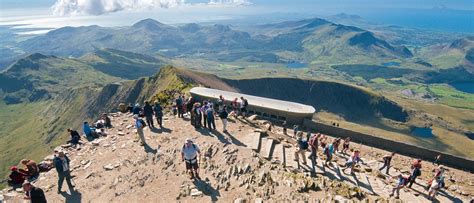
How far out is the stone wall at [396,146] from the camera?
26.4 m

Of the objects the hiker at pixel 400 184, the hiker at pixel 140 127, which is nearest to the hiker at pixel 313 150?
the hiker at pixel 400 184

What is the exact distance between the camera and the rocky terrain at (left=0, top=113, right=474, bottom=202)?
57.1ft

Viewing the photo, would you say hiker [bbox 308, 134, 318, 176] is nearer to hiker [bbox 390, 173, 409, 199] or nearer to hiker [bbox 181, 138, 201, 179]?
hiker [bbox 390, 173, 409, 199]

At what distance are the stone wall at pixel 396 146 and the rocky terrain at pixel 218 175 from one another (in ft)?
4.23

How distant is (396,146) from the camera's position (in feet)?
94.8

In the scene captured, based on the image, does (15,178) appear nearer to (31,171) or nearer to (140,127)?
(31,171)

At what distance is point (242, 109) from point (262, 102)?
24.5ft

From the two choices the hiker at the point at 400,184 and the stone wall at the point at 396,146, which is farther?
the stone wall at the point at 396,146

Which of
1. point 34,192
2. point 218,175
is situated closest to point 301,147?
point 218,175

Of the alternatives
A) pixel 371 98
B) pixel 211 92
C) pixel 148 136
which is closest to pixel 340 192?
pixel 148 136

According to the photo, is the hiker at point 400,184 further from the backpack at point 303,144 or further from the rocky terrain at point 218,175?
the backpack at point 303,144

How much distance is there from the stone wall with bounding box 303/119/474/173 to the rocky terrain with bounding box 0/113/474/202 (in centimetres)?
129

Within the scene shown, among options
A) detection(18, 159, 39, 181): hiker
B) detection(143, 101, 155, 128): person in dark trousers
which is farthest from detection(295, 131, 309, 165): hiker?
detection(18, 159, 39, 181): hiker

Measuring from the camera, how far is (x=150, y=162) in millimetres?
21328
